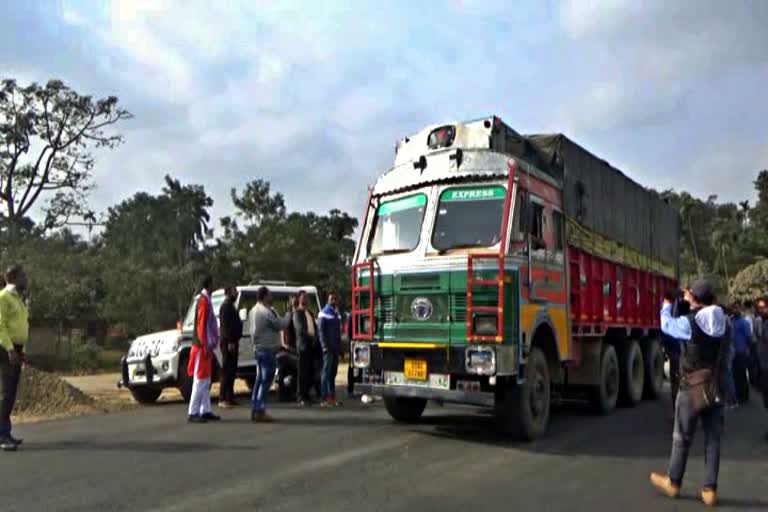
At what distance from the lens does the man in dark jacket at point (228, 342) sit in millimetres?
11234

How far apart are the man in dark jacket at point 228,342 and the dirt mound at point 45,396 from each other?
239 centimetres

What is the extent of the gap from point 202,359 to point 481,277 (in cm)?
406

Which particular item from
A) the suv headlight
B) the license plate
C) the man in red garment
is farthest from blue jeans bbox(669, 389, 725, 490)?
the suv headlight

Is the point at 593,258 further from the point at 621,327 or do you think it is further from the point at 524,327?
the point at 524,327

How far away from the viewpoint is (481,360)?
798 centimetres

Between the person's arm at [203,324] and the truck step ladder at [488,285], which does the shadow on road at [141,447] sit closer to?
the person's arm at [203,324]

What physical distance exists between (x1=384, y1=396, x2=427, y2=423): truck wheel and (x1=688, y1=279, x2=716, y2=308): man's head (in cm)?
428

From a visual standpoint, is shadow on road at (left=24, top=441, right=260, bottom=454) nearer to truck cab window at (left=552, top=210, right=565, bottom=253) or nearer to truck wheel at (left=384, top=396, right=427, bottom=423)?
truck wheel at (left=384, top=396, right=427, bottom=423)

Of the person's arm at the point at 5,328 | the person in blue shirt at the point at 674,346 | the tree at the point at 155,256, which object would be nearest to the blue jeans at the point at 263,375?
the person's arm at the point at 5,328

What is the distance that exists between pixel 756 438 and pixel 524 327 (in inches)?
146

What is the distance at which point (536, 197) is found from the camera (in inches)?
358

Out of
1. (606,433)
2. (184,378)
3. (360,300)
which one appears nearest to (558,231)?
(606,433)

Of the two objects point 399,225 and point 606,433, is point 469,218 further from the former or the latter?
point 606,433

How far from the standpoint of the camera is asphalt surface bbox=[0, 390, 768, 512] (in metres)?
5.95
